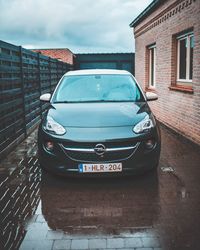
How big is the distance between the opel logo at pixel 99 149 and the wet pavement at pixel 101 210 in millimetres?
541

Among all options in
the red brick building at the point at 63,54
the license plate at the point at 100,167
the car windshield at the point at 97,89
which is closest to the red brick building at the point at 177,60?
the car windshield at the point at 97,89

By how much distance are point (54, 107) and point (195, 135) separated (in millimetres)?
3683

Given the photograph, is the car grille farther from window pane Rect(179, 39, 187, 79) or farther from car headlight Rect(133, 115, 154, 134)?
window pane Rect(179, 39, 187, 79)

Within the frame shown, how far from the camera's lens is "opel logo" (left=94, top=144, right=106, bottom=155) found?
470 centimetres

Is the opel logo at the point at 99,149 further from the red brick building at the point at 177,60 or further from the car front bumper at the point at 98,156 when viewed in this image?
the red brick building at the point at 177,60

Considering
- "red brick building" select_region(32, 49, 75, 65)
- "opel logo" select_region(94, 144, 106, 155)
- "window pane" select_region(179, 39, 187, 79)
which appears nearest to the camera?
"opel logo" select_region(94, 144, 106, 155)

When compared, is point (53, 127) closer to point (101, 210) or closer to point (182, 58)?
point (101, 210)

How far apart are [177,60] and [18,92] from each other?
191 inches

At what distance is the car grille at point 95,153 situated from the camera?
4719mm

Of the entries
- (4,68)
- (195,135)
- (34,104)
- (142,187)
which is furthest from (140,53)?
(142,187)

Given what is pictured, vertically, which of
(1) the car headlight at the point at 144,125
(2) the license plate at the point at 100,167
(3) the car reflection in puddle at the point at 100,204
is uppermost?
(1) the car headlight at the point at 144,125

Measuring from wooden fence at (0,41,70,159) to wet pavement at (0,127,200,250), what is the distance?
104cm

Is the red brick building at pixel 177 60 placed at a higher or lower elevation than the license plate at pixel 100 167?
higher

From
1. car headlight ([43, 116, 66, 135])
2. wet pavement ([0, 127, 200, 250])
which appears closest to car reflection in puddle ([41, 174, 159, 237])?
wet pavement ([0, 127, 200, 250])
